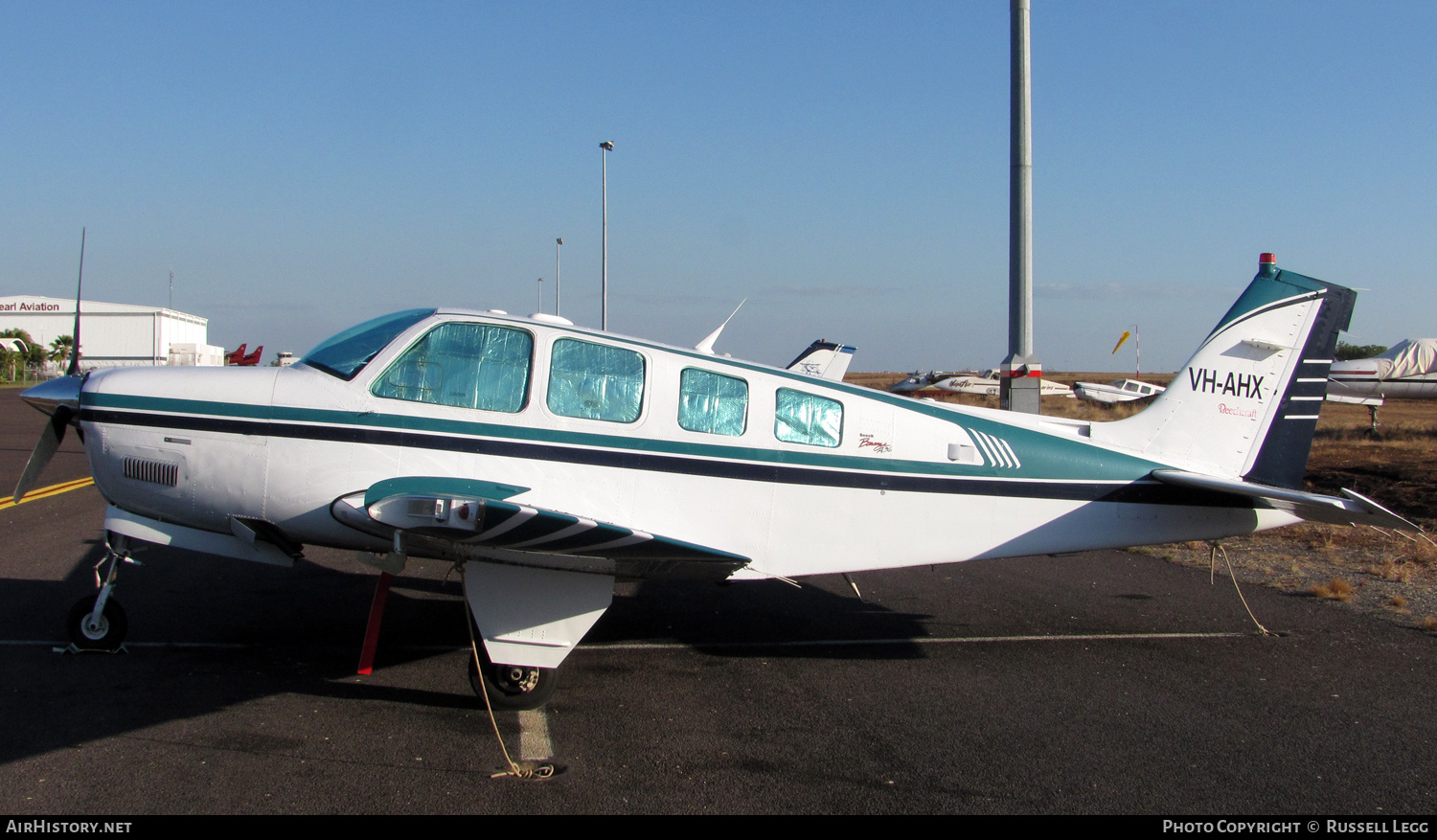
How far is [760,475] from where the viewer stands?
18.2 ft

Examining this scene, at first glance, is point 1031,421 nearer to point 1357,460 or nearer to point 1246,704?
point 1246,704

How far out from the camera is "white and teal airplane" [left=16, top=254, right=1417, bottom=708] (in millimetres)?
5086

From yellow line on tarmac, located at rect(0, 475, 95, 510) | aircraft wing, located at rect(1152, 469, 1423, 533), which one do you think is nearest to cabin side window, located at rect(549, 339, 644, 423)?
aircraft wing, located at rect(1152, 469, 1423, 533)

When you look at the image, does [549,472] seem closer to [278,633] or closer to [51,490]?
[278,633]

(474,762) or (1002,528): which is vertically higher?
(1002,528)

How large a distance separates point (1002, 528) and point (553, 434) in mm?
3059

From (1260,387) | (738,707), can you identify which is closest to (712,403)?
(738,707)

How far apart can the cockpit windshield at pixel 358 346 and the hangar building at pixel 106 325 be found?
276ft

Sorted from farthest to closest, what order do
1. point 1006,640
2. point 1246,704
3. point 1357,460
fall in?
point 1357,460, point 1006,640, point 1246,704

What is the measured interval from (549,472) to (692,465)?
856mm

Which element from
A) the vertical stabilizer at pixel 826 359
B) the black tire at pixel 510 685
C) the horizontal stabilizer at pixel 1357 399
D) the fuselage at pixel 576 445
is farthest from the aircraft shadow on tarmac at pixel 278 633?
the horizontal stabilizer at pixel 1357 399

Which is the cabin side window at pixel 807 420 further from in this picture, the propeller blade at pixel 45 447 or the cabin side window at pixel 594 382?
the propeller blade at pixel 45 447

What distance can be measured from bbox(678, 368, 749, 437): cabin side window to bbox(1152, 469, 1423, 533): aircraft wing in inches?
119

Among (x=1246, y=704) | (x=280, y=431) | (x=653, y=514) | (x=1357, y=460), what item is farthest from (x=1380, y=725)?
(x=1357, y=460)
